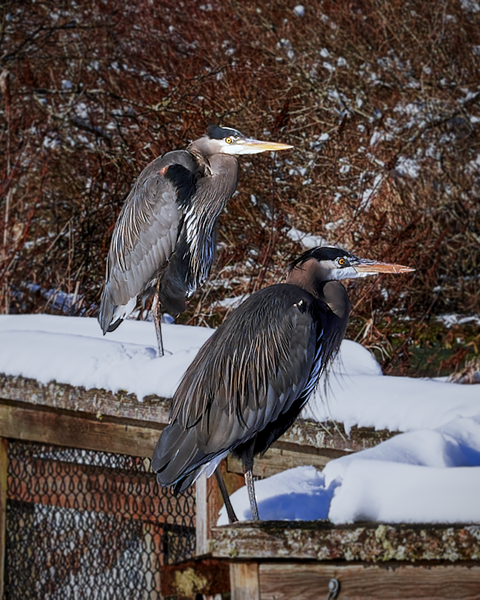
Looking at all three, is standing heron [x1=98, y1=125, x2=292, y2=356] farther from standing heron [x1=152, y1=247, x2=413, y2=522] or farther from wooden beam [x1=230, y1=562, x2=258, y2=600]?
wooden beam [x1=230, y1=562, x2=258, y2=600]

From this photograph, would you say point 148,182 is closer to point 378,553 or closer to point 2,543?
point 2,543

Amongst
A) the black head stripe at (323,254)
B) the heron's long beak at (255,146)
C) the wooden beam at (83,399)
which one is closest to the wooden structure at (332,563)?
the black head stripe at (323,254)

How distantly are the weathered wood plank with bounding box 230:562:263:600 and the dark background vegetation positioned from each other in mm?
4152

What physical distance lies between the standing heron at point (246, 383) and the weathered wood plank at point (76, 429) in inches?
36.2

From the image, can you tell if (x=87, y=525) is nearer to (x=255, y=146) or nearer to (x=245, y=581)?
(x=255, y=146)

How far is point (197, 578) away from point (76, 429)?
1.88 meters

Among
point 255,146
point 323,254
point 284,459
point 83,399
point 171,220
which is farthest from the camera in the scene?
point 171,220

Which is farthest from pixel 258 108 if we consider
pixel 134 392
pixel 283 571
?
pixel 283 571

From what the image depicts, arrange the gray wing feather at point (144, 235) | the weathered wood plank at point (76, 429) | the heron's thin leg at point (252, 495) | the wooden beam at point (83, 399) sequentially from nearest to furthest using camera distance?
the heron's thin leg at point (252, 495) → the wooden beam at point (83, 399) → the weathered wood plank at point (76, 429) → the gray wing feather at point (144, 235)

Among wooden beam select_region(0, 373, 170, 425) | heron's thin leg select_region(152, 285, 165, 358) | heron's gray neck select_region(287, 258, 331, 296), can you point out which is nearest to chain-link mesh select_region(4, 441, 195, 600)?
wooden beam select_region(0, 373, 170, 425)

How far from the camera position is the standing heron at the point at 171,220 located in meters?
4.52

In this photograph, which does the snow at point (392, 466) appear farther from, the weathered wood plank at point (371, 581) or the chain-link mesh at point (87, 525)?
the chain-link mesh at point (87, 525)

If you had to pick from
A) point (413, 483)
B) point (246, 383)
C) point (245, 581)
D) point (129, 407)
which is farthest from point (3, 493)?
point (413, 483)

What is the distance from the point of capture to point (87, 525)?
12.3ft
